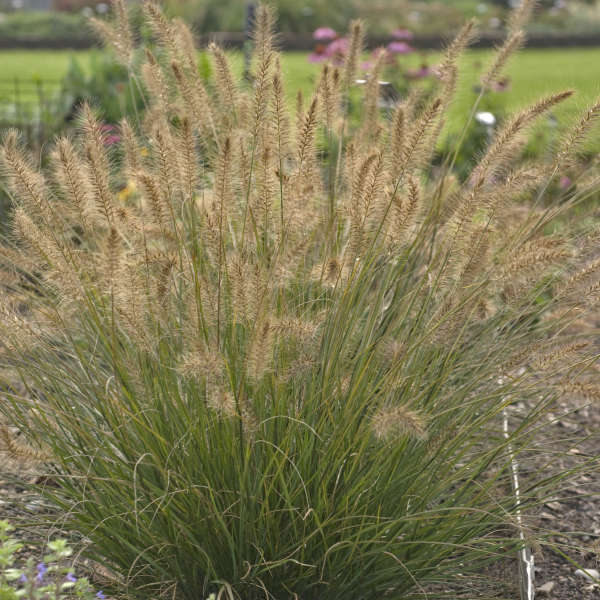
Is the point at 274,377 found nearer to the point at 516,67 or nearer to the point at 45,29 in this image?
the point at 516,67

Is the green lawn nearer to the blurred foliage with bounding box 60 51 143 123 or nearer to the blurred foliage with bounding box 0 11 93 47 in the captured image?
the blurred foliage with bounding box 0 11 93 47

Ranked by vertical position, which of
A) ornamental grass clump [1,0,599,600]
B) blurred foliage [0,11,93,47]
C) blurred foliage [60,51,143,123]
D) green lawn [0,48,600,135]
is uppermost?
ornamental grass clump [1,0,599,600]

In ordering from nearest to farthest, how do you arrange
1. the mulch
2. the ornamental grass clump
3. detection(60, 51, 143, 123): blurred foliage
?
the ornamental grass clump < the mulch < detection(60, 51, 143, 123): blurred foliage

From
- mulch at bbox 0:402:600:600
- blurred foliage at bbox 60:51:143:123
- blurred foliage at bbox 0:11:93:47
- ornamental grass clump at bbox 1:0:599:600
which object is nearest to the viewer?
ornamental grass clump at bbox 1:0:599:600

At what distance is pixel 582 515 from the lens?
11.4ft

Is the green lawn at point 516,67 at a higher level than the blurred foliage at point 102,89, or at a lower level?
lower

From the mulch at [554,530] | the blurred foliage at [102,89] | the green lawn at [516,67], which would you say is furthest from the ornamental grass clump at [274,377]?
the green lawn at [516,67]

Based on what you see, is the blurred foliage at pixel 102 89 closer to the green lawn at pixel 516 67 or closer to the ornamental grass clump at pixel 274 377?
the green lawn at pixel 516 67

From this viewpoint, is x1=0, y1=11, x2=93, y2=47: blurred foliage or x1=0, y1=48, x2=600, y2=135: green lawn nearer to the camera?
x1=0, y1=48, x2=600, y2=135: green lawn

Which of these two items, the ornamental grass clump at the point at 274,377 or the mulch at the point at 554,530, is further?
the mulch at the point at 554,530

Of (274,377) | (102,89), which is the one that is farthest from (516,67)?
(274,377)

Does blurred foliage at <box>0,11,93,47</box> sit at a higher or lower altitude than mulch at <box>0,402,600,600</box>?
lower

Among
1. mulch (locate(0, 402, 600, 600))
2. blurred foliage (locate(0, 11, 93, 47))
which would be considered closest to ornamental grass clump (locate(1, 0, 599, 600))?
mulch (locate(0, 402, 600, 600))

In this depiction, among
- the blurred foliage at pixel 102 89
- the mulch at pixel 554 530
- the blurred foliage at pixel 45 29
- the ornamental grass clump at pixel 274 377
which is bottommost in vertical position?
the blurred foliage at pixel 45 29
